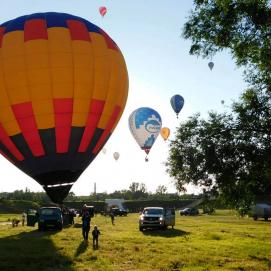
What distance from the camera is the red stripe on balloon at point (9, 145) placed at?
2978 cm

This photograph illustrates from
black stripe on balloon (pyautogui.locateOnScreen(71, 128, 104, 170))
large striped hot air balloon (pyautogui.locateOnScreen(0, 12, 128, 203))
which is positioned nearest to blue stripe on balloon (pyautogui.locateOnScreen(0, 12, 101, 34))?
large striped hot air balloon (pyautogui.locateOnScreen(0, 12, 128, 203))

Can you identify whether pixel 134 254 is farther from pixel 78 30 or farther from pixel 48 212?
pixel 78 30

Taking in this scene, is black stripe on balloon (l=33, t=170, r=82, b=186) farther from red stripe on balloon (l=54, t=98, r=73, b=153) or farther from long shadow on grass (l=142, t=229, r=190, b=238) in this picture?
long shadow on grass (l=142, t=229, r=190, b=238)

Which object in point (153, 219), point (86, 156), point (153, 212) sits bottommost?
point (153, 219)

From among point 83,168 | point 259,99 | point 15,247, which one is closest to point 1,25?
point 83,168

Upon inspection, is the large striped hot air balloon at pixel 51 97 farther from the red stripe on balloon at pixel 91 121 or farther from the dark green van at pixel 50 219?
the dark green van at pixel 50 219

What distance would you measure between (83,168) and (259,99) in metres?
12.3

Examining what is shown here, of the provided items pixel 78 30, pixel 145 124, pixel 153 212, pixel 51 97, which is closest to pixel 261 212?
pixel 145 124

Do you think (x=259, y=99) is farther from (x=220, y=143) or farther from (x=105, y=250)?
(x=105, y=250)

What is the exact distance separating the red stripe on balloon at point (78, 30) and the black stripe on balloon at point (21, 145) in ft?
22.7

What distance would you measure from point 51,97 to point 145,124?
2441 centimetres

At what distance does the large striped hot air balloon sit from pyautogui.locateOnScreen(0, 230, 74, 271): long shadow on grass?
5952mm

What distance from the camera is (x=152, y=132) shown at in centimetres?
5284

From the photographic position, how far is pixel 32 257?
2011 cm
